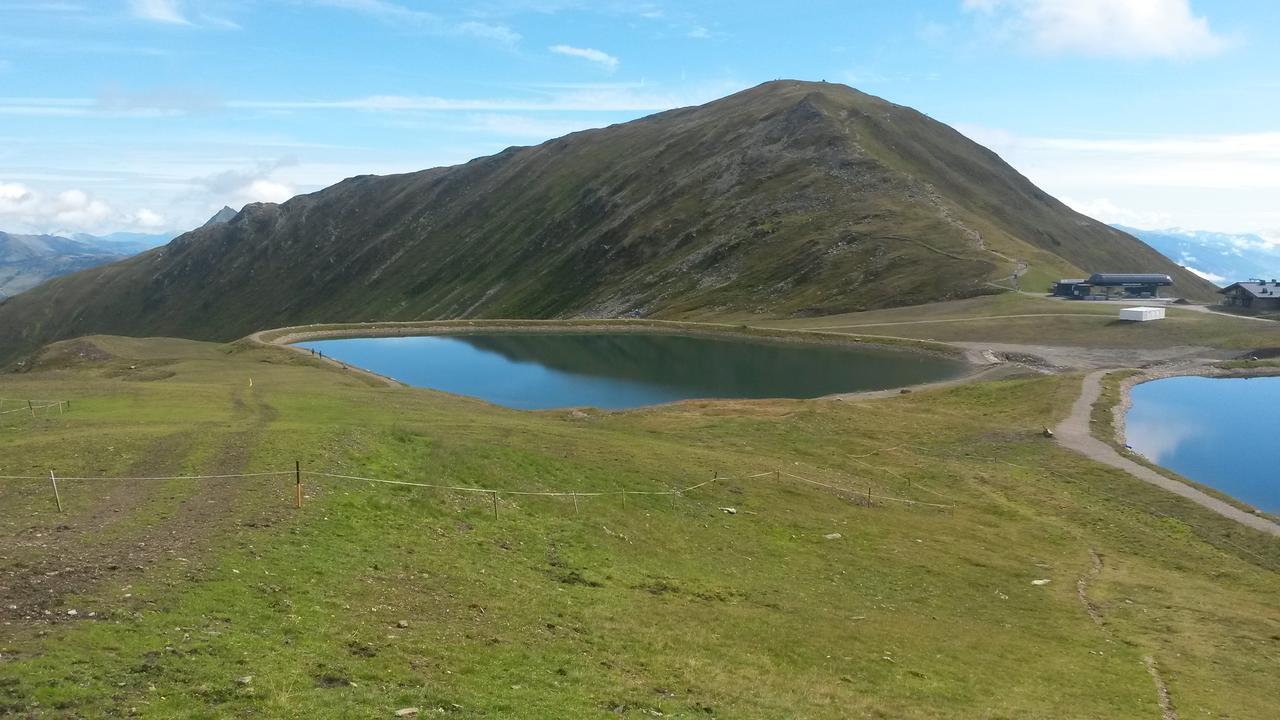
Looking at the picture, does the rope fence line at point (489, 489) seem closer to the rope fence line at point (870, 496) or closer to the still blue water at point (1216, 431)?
the rope fence line at point (870, 496)

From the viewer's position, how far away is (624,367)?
120 metres

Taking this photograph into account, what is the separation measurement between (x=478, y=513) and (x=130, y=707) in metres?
19.6

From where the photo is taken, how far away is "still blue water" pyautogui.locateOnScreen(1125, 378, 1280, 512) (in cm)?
6181

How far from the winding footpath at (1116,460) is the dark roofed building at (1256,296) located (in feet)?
255

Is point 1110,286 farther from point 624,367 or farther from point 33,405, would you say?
point 33,405

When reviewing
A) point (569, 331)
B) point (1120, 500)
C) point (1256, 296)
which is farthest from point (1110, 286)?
point (1120, 500)

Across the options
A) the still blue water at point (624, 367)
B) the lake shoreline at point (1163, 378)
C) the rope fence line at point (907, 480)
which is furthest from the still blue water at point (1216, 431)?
the still blue water at point (624, 367)

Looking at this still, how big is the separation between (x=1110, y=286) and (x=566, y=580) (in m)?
157

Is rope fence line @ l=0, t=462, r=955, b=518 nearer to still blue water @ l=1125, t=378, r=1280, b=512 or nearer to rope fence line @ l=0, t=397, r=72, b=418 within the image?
rope fence line @ l=0, t=397, r=72, b=418

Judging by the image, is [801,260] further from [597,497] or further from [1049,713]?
[1049,713]

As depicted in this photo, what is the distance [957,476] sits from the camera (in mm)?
55938

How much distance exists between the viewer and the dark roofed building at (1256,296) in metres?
136

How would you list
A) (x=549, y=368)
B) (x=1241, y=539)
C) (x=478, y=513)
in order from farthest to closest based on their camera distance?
(x=549, y=368)
(x=1241, y=539)
(x=478, y=513)

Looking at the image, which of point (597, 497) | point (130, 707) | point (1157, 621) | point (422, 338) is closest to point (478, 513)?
point (597, 497)
